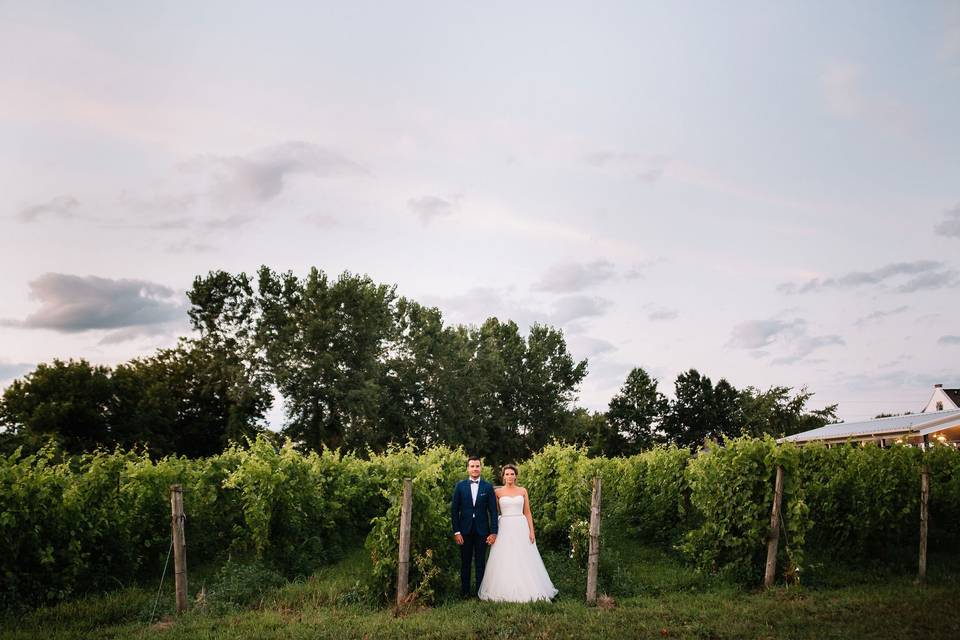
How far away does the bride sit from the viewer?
29.8 feet

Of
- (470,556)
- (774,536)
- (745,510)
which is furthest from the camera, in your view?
(745,510)

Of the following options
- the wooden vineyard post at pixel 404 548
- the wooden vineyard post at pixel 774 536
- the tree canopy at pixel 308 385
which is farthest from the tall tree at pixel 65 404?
the wooden vineyard post at pixel 774 536

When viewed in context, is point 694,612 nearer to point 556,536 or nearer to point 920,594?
point 920,594

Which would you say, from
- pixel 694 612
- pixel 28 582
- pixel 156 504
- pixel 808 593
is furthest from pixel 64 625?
pixel 808 593

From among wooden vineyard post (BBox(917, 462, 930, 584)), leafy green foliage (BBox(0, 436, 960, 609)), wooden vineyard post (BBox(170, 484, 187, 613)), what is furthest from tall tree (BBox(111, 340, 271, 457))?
wooden vineyard post (BBox(917, 462, 930, 584))

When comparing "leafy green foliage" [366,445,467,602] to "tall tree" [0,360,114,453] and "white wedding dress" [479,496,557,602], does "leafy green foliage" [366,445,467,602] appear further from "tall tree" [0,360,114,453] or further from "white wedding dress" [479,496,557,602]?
"tall tree" [0,360,114,453]

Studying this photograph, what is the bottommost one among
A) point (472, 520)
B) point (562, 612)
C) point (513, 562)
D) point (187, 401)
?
point (562, 612)

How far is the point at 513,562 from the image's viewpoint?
917cm

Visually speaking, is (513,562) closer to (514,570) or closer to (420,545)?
(514,570)

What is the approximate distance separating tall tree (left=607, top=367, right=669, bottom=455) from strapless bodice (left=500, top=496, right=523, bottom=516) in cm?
6146

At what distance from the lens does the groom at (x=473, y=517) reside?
366 inches

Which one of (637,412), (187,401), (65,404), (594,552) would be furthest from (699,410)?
(594,552)

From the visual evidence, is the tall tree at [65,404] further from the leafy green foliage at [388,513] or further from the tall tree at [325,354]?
the leafy green foliage at [388,513]

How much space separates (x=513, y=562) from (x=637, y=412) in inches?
2470
